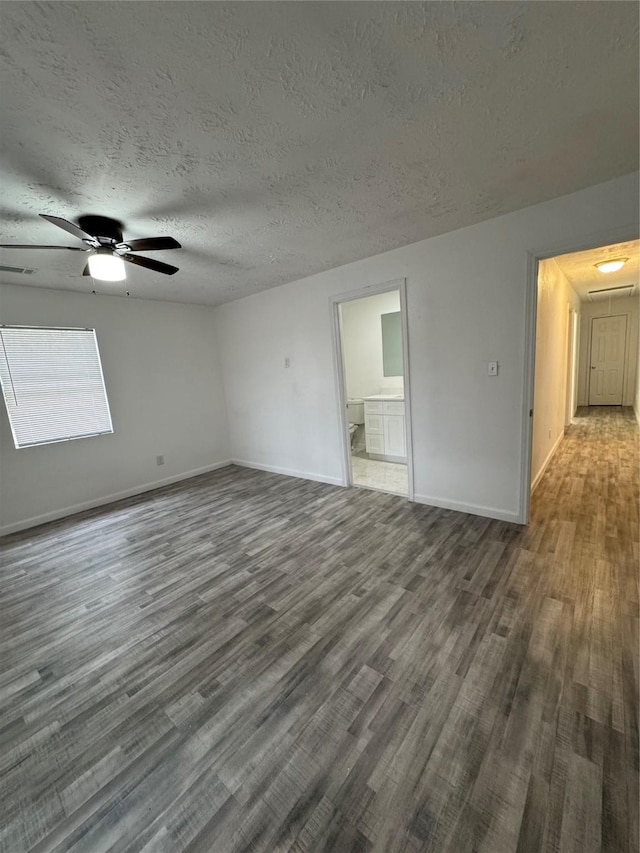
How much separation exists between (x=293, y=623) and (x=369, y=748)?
752 mm

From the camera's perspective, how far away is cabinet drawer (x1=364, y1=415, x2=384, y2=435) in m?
4.72

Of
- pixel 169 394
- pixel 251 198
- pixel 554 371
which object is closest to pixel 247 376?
pixel 169 394

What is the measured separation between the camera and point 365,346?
5.36 m

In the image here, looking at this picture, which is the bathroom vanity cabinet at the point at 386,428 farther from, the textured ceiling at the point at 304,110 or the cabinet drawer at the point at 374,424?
the textured ceiling at the point at 304,110

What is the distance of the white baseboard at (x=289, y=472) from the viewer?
13.7 ft

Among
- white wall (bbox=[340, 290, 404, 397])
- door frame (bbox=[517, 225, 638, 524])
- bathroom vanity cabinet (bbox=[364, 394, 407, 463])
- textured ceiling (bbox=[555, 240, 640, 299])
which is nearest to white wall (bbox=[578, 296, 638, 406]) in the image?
textured ceiling (bbox=[555, 240, 640, 299])

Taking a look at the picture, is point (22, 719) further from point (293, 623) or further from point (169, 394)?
point (169, 394)

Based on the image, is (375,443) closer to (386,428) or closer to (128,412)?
(386,428)

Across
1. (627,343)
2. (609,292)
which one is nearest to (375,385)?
(609,292)

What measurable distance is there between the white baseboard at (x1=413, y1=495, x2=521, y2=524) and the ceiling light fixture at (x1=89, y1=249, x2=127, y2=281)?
318 centimetres

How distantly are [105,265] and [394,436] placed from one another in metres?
3.65

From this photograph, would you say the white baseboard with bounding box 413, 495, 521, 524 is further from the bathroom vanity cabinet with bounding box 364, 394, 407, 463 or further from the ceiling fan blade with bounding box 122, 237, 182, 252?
the ceiling fan blade with bounding box 122, 237, 182, 252

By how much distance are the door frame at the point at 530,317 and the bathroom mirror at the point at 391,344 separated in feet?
8.24

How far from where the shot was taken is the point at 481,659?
1622mm
